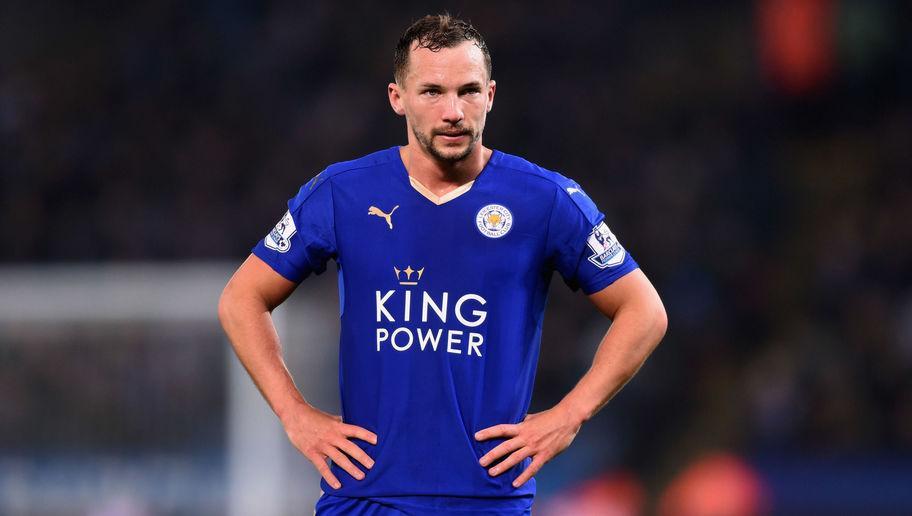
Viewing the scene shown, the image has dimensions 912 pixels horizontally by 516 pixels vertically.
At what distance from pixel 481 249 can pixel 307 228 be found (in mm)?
490

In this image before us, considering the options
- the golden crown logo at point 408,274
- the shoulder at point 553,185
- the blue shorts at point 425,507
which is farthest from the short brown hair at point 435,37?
the blue shorts at point 425,507

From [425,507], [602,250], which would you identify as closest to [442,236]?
[602,250]

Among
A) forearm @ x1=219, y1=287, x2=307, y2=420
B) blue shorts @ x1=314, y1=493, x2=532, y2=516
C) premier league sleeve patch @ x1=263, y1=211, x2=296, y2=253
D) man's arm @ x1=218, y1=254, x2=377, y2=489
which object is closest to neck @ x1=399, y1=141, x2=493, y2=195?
premier league sleeve patch @ x1=263, y1=211, x2=296, y2=253

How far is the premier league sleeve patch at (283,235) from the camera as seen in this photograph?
→ 3625 mm

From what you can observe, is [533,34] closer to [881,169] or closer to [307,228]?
[881,169]

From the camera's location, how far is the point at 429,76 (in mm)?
3428

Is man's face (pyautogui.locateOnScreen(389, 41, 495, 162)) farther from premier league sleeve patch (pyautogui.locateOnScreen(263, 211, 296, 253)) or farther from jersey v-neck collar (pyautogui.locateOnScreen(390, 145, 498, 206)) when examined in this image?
premier league sleeve patch (pyautogui.locateOnScreen(263, 211, 296, 253))

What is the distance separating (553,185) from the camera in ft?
11.8

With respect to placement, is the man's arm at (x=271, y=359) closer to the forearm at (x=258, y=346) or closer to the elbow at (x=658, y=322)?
the forearm at (x=258, y=346)

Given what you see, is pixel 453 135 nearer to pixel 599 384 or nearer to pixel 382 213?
pixel 382 213

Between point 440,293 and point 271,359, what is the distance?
53 centimetres

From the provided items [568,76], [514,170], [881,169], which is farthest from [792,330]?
[514,170]

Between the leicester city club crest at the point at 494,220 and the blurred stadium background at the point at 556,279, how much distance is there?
3.90 meters

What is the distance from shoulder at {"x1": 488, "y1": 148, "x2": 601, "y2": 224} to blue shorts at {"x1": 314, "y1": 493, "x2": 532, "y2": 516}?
2.64 ft
